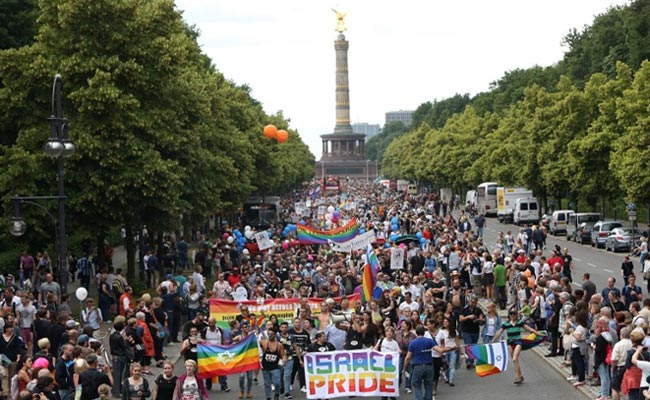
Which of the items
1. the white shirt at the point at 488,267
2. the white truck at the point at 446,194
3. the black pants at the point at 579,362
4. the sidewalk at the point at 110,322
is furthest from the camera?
the white truck at the point at 446,194

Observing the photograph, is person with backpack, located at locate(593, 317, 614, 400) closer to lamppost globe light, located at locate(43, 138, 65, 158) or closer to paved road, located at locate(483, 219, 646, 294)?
lamppost globe light, located at locate(43, 138, 65, 158)

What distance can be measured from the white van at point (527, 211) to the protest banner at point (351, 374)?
55976 millimetres

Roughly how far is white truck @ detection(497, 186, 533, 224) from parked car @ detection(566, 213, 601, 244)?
56.9 feet

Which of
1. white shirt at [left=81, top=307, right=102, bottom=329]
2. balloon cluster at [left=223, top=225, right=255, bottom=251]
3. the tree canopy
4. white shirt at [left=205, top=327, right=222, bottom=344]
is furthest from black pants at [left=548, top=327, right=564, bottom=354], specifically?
balloon cluster at [left=223, top=225, right=255, bottom=251]

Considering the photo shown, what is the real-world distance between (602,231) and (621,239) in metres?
3.17

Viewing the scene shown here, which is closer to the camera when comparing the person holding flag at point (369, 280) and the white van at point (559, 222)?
the person holding flag at point (369, 280)

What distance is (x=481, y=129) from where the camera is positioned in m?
118

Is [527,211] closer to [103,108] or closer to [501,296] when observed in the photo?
[501,296]

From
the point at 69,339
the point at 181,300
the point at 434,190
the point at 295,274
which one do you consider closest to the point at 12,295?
the point at 181,300

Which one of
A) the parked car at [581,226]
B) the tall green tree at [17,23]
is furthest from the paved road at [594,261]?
the tall green tree at [17,23]

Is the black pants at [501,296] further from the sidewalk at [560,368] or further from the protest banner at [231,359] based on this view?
the protest banner at [231,359]

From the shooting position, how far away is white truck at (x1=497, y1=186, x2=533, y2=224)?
80062 mm

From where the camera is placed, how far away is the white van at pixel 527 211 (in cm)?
7400

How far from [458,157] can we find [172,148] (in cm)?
8370
